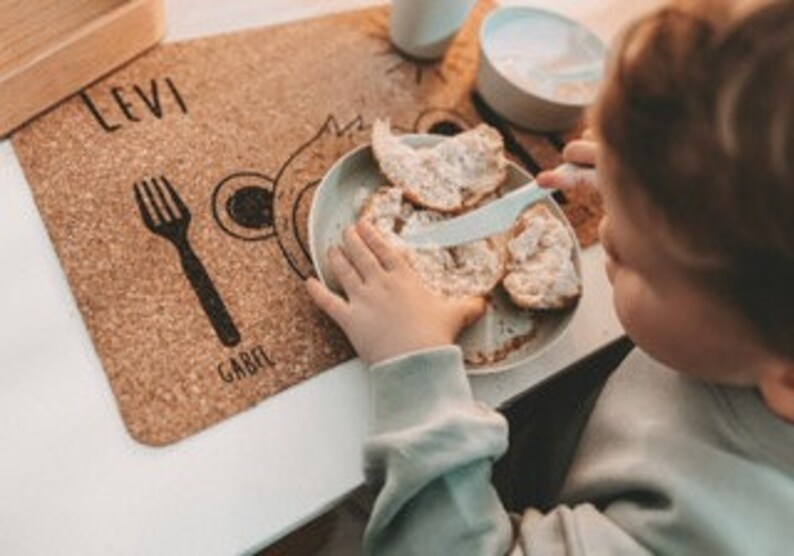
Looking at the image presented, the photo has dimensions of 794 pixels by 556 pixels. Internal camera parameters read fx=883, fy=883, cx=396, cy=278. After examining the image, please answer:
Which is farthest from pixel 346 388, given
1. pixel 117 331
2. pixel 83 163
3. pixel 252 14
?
pixel 252 14

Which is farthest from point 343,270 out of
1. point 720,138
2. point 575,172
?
point 720,138

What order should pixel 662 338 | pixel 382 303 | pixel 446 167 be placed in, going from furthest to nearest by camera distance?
→ pixel 446 167
pixel 382 303
pixel 662 338

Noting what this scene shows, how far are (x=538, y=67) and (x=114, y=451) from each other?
56cm

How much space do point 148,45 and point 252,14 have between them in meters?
0.12

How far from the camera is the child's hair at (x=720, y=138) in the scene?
42cm

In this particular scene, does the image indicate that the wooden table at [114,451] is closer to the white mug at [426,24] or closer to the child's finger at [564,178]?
the child's finger at [564,178]

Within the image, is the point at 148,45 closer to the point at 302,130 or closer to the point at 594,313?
the point at 302,130

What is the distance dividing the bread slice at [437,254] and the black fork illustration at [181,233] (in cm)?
14

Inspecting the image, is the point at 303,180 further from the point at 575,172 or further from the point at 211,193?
the point at 575,172

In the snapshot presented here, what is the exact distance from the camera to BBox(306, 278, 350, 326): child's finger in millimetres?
666

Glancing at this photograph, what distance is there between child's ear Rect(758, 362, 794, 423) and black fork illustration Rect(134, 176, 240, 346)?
1.20 ft

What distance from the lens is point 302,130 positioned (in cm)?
79

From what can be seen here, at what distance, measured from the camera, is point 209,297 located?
0.67 metres

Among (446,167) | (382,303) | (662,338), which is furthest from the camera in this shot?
(446,167)
